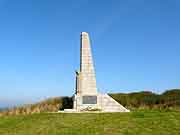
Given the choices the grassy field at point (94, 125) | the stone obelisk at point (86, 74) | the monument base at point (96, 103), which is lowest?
the grassy field at point (94, 125)

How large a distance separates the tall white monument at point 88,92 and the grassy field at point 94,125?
17.2ft

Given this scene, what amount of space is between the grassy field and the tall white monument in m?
5.24

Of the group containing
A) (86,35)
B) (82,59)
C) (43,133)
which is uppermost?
(86,35)

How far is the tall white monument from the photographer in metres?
25.2

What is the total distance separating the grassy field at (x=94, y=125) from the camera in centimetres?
1548

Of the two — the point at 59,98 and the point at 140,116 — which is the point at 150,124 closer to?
the point at 140,116

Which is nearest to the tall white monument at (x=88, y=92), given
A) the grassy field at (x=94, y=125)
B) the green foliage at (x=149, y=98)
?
the grassy field at (x=94, y=125)

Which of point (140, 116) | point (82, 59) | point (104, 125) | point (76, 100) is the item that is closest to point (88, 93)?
Answer: point (76, 100)

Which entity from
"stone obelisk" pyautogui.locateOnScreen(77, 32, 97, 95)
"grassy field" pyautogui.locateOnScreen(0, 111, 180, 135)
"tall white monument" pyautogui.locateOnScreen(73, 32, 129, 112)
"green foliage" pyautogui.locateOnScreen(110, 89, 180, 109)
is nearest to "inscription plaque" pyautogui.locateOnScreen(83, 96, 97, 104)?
"tall white monument" pyautogui.locateOnScreen(73, 32, 129, 112)

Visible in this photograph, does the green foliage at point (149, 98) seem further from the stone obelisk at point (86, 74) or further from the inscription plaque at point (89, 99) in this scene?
the stone obelisk at point (86, 74)

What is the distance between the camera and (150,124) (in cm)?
1673

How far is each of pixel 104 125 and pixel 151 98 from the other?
74.3ft

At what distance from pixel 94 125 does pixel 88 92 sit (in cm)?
875

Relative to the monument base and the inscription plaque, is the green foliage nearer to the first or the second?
the monument base
